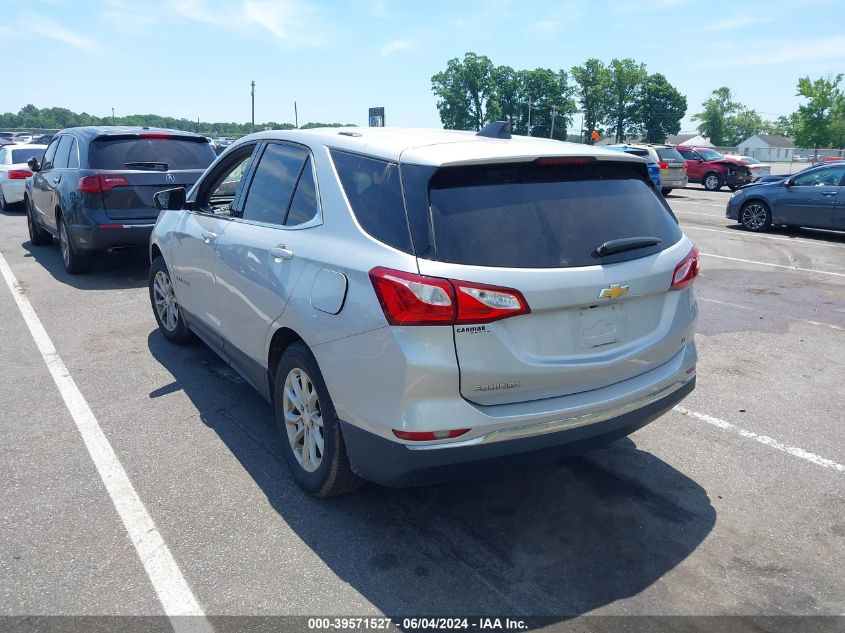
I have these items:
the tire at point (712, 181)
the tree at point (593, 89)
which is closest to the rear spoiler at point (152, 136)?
the tire at point (712, 181)

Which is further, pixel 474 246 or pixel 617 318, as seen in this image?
pixel 617 318

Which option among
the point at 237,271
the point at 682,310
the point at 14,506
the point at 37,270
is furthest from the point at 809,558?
the point at 37,270

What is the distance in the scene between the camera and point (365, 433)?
298 cm

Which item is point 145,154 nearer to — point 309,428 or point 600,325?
point 309,428

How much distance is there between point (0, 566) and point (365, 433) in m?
1.67

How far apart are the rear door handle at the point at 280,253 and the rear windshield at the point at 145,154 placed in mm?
5386

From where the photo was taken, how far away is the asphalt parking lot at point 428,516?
2828mm

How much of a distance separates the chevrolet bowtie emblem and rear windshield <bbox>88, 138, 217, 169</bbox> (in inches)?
263

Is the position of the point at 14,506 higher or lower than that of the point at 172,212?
lower

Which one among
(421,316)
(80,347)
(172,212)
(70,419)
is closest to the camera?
(421,316)

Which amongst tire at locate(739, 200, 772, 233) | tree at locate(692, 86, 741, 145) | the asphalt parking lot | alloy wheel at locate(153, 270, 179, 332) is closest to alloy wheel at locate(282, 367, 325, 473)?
the asphalt parking lot

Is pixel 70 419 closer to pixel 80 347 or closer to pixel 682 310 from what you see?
pixel 80 347

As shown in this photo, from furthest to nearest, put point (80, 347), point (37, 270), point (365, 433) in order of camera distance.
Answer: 1. point (37, 270)
2. point (80, 347)
3. point (365, 433)

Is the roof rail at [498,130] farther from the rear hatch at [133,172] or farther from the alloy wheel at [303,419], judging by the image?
the rear hatch at [133,172]
